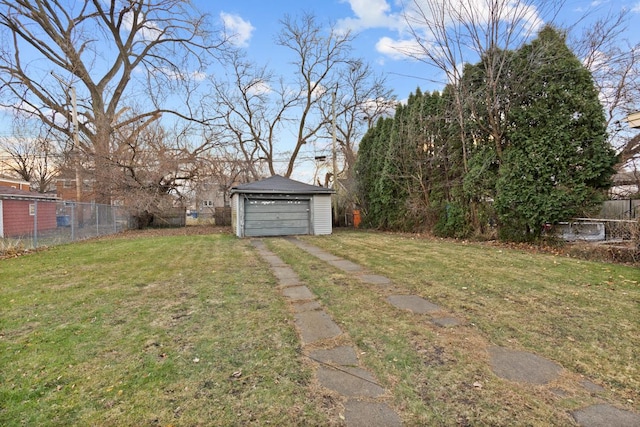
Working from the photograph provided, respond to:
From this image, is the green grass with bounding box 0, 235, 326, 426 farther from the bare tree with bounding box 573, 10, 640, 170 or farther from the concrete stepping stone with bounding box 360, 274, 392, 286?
the bare tree with bounding box 573, 10, 640, 170

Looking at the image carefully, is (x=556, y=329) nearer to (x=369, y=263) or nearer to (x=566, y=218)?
(x=369, y=263)

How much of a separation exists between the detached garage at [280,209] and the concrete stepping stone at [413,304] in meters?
9.91

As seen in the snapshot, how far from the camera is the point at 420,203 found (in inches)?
501

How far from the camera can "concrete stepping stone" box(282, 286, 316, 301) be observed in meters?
4.20

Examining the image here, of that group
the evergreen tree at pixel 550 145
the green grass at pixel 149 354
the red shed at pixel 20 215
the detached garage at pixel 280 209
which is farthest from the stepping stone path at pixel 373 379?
the red shed at pixel 20 215

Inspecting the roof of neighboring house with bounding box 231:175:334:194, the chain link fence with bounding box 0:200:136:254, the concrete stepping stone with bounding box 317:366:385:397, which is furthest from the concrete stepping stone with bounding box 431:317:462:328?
the chain link fence with bounding box 0:200:136:254

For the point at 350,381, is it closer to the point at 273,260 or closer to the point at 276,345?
the point at 276,345

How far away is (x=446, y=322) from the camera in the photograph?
3270 millimetres

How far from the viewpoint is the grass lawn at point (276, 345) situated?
6.28 ft

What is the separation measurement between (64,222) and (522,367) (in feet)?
57.1

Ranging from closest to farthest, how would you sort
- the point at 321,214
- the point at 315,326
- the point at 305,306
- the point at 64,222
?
1. the point at 315,326
2. the point at 305,306
3. the point at 64,222
4. the point at 321,214

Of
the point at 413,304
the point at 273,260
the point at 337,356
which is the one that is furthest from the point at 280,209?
the point at 337,356

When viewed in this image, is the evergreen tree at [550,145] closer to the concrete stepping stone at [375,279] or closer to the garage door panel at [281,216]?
the concrete stepping stone at [375,279]

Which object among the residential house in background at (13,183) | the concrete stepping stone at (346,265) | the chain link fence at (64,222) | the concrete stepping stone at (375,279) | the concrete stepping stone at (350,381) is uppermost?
the residential house in background at (13,183)
